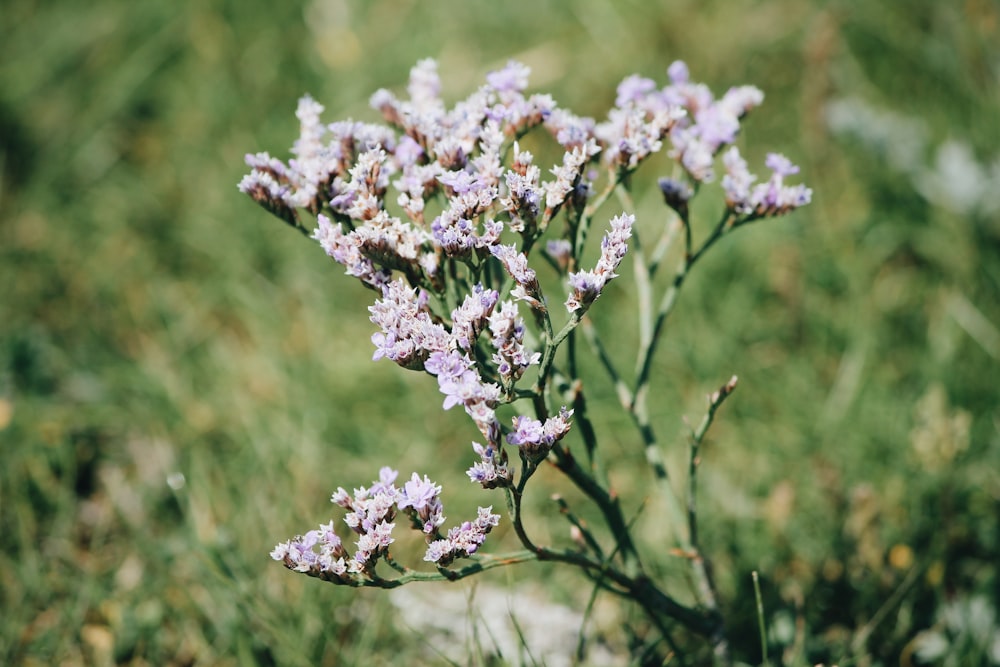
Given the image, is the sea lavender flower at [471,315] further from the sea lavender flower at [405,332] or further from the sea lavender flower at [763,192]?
the sea lavender flower at [763,192]

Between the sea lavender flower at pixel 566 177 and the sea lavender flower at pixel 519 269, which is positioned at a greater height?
the sea lavender flower at pixel 566 177

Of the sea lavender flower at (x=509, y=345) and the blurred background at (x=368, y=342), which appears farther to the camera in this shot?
the blurred background at (x=368, y=342)

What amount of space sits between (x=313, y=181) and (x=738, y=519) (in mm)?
1953

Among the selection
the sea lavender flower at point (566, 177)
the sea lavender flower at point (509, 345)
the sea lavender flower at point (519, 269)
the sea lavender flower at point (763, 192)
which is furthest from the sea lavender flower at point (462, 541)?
the sea lavender flower at point (763, 192)

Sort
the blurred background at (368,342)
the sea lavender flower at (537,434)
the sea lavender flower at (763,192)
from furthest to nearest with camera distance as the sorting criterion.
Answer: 1. the blurred background at (368,342)
2. the sea lavender flower at (763,192)
3. the sea lavender flower at (537,434)

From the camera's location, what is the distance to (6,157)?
4430 mm

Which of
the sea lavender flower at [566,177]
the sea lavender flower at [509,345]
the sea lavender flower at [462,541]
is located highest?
the sea lavender flower at [566,177]

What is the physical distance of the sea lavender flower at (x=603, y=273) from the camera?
1.70 meters

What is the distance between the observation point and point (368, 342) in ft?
12.4

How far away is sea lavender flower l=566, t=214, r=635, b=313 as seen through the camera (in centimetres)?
170

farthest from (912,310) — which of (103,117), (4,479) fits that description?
(103,117)

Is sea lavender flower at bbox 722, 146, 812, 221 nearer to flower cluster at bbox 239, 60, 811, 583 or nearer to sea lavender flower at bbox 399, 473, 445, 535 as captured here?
flower cluster at bbox 239, 60, 811, 583

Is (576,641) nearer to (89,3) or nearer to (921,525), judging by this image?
(921,525)

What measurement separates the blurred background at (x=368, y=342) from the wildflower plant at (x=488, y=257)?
31.3 inches
